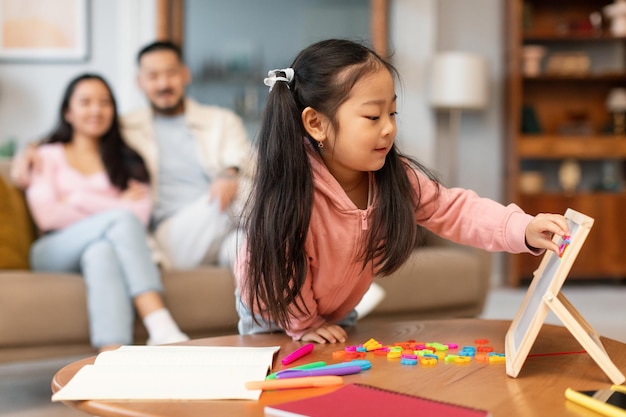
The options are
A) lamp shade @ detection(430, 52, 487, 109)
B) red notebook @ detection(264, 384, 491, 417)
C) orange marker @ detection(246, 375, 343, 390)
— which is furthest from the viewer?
lamp shade @ detection(430, 52, 487, 109)

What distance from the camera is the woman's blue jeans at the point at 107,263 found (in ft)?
7.38

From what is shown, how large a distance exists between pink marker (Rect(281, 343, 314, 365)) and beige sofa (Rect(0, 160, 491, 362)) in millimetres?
751

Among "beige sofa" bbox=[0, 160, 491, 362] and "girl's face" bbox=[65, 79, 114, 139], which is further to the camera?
"girl's face" bbox=[65, 79, 114, 139]

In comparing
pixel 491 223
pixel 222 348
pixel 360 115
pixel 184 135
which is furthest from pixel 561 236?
pixel 184 135

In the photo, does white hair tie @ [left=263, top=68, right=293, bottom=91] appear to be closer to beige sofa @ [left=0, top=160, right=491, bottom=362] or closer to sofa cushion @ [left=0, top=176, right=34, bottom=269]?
beige sofa @ [left=0, top=160, right=491, bottom=362]

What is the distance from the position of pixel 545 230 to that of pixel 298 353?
15.6 inches

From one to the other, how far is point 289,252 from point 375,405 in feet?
1.41

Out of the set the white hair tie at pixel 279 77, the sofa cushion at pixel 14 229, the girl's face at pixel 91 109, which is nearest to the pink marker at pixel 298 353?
the white hair tie at pixel 279 77

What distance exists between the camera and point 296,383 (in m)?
0.94

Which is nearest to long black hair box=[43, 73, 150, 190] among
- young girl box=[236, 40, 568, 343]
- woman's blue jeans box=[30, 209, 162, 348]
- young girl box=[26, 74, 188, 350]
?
young girl box=[26, 74, 188, 350]

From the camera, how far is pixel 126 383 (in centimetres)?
95

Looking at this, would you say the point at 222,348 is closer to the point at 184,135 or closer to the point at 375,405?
the point at 375,405

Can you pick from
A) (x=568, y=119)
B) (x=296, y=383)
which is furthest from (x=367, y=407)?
(x=568, y=119)

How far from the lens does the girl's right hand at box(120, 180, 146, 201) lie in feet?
8.77
